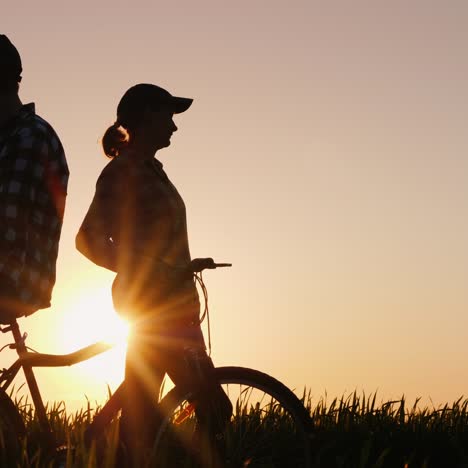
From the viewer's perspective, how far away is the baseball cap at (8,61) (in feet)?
15.8

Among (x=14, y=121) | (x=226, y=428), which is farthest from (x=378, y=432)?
(x=14, y=121)

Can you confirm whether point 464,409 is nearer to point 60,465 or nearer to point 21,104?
point 60,465

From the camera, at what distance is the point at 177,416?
173 inches

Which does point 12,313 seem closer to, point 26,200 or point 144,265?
point 26,200

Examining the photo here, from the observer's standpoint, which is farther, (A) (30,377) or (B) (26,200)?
(A) (30,377)

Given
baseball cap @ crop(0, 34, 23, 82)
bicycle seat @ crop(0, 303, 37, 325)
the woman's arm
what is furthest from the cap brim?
bicycle seat @ crop(0, 303, 37, 325)

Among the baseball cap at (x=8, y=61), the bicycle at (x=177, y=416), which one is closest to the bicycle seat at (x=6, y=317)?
the bicycle at (x=177, y=416)

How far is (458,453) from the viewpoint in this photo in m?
5.96

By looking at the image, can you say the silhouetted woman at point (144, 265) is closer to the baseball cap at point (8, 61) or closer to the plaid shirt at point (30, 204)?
the plaid shirt at point (30, 204)

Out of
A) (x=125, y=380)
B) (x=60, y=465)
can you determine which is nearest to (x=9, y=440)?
(x=60, y=465)

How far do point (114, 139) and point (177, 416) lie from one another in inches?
72.5

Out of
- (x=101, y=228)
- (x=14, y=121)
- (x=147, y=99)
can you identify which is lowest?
(x=101, y=228)

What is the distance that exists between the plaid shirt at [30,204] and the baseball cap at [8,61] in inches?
8.7

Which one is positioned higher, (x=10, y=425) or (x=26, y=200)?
(x=26, y=200)
